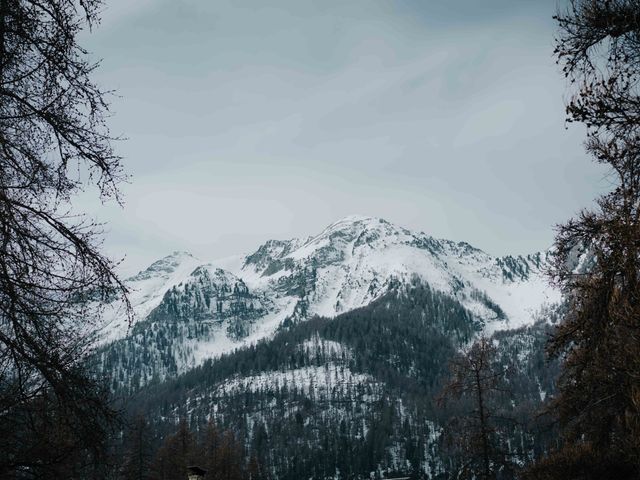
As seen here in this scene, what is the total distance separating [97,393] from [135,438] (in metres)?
36.1

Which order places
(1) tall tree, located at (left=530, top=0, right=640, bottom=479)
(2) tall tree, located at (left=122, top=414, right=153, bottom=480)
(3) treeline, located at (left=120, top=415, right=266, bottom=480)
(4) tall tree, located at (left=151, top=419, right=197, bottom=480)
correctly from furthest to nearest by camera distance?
(4) tall tree, located at (left=151, top=419, right=197, bottom=480) → (3) treeline, located at (left=120, top=415, right=266, bottom=480) → (2) tall tree, located at (left=122, top=414, right=153, bottom=480) → (1) tall tree, located at (left=530, top=0, right=640, bottom=479)

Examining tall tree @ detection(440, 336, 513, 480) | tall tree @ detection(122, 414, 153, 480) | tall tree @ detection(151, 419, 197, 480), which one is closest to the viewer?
tall tree @ detection(440, 336, 513, 480)

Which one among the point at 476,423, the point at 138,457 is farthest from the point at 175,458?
the point at 476,423

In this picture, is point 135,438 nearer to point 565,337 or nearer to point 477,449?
point 477,449

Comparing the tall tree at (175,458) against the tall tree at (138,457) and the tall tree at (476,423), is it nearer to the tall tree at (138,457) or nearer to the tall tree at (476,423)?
the tall tree at (138,457)

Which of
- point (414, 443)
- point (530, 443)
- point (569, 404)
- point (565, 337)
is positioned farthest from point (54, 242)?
point (414, 443)

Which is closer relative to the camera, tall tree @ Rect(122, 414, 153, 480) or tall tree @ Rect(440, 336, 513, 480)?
tall tree @ Rect(440, 336, 513, 480)

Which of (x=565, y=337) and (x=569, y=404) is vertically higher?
(x=565, y=337)

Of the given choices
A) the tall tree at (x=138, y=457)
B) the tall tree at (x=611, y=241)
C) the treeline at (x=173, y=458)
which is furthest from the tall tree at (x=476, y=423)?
the tall tree at (x=138, y=457)

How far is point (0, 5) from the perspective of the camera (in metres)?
6.17

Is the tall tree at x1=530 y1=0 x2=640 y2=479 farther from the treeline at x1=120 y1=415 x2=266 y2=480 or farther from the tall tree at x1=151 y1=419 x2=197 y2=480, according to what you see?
the tall tree at x1=151 y1=419 x2=197 y2=480

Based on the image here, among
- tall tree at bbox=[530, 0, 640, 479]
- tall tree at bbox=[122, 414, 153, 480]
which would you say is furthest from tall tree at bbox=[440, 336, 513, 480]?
tall tree at bbox=[122, 414, 153, 480]

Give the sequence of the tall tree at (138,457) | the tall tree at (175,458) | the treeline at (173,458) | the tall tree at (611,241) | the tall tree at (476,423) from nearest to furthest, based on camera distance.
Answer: the tall tree at (611,241)
the tall tree at (476,423)
the tall tree at (138,457)
the treeline at (173,458)
the tall tree at (175,458)

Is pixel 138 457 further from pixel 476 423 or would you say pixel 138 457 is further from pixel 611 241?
pixel 611 241
